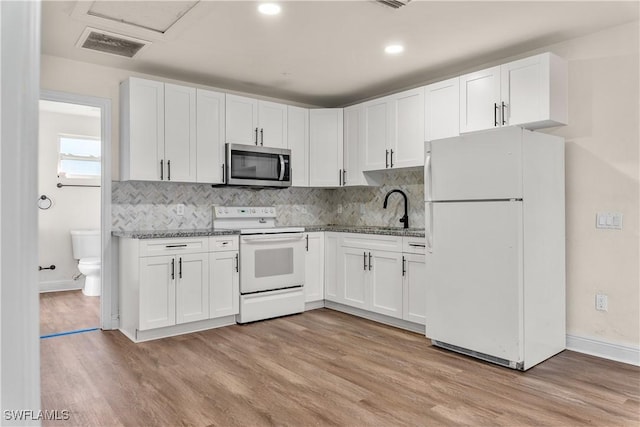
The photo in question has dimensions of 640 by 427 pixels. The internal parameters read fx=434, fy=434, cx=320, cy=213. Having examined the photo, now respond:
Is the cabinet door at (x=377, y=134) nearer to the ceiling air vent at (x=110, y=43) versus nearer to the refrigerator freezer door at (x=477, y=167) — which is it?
the refrigerator freezer door at (x=477, y=167)

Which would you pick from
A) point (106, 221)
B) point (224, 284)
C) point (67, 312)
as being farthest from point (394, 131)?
point (67, 312)

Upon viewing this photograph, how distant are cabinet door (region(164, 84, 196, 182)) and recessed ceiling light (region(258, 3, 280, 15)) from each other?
4.82 feet

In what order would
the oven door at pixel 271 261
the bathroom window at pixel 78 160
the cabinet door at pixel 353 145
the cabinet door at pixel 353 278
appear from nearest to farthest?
the oven door at pixel 271 261 → the cabinet door at pixel 353 278 → the cabinet door at pixel 353 145 → the bathroom window at pixel 78 160

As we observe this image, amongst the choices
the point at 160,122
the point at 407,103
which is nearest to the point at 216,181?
the point at 160,122

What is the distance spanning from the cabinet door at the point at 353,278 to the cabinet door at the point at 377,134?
0.93 m

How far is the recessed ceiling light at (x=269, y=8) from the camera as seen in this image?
2.74 metres

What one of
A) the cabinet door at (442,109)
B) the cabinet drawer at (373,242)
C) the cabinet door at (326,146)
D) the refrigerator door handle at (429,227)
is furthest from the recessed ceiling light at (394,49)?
the cabinet drawer at (373,242)

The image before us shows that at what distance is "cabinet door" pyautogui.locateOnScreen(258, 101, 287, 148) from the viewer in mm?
4508

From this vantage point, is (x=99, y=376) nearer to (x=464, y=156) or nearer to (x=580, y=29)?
(x=464, y=156)

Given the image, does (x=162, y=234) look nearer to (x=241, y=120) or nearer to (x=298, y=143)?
(x=241, y=120)

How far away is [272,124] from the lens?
15.1ft

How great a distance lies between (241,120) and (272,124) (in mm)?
367

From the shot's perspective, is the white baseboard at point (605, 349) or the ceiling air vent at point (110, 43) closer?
the white baseboard at point (605, 349)

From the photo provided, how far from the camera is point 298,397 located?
2469 millimetres
